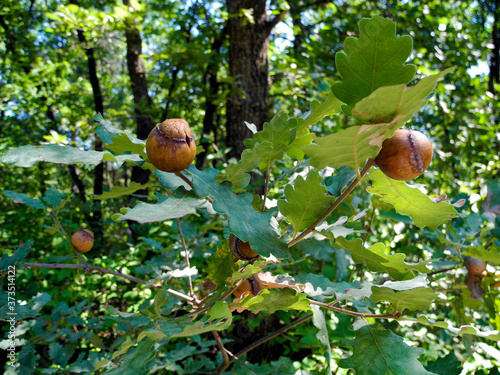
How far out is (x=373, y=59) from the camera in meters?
0.58

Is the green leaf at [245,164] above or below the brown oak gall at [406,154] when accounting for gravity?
below

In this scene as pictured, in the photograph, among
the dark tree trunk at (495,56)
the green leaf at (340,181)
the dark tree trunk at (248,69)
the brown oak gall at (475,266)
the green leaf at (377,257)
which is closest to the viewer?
the green leaf at (377,257)

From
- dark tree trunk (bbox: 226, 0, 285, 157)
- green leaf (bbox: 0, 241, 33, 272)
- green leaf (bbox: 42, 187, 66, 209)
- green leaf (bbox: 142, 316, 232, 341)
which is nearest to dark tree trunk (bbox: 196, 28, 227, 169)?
dark tree trunk (bbox: 226, 0, 285, 157)

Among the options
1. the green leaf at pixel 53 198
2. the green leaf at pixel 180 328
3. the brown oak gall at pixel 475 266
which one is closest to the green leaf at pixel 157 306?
the green leaf at pixel 180 328

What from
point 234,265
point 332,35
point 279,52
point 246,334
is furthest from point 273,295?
point 279,52

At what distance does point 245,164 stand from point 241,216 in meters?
0.13

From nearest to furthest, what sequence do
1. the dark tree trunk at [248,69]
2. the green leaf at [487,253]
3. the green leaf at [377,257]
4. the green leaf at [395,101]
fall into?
the green leaf at [395,101] → the green leaf at [377,257] → the green leaf at [487,253] → the dark tree trunk at [248,69]

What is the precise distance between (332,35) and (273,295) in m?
4.05

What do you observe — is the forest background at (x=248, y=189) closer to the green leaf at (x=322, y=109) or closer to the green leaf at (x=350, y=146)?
the green leaf at (x=322, y=109)

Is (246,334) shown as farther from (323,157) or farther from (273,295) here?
(323,157)

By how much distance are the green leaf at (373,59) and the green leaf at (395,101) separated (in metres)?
0.08

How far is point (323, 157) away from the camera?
0.63 meters

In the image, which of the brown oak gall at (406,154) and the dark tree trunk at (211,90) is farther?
the dark tree trunk at (211,90)

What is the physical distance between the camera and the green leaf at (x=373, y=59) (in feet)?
1.86
